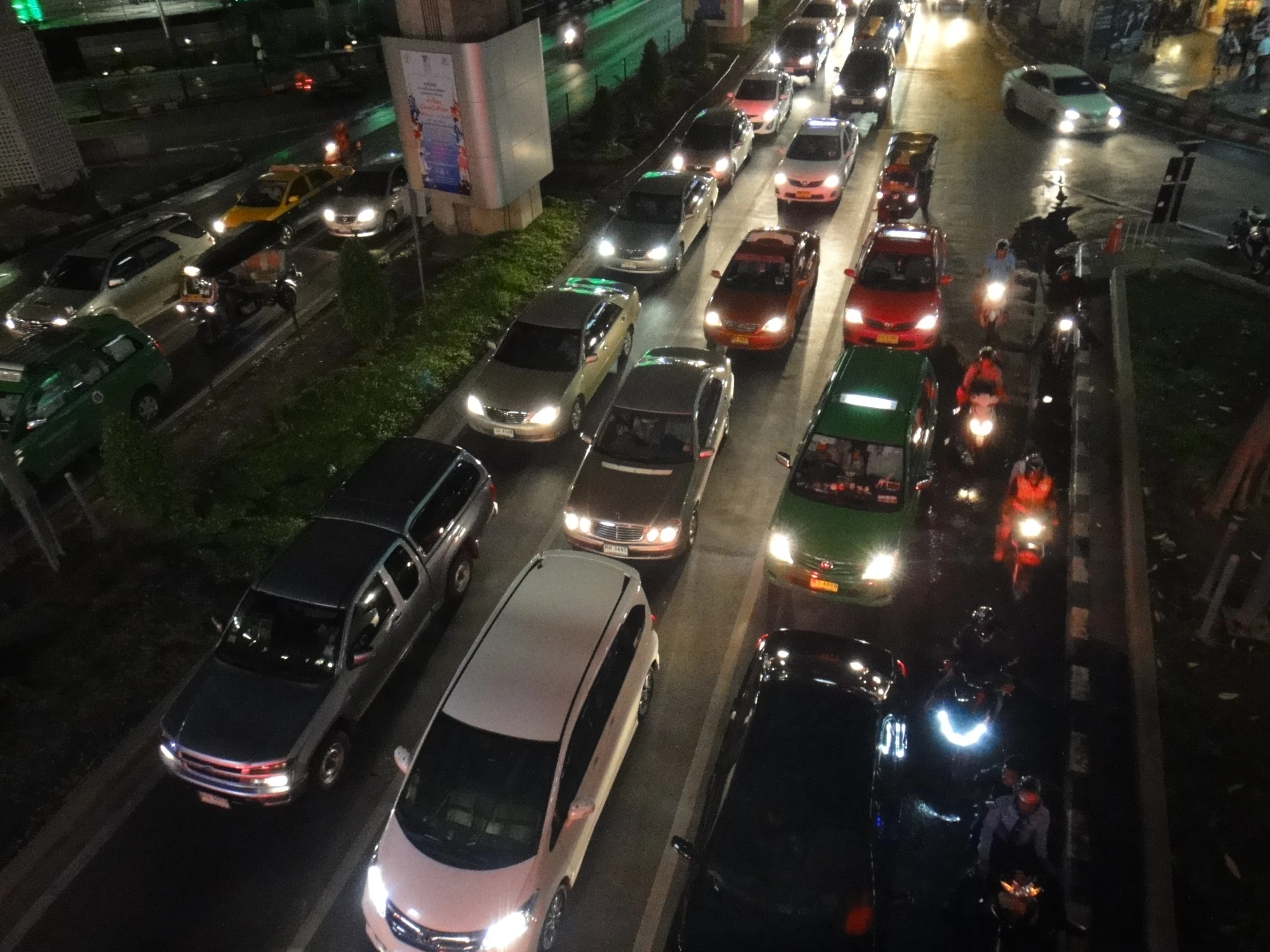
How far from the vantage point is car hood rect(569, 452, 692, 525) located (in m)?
10.6

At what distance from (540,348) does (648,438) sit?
3.12 meters

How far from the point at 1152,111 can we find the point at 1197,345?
55.3 feet

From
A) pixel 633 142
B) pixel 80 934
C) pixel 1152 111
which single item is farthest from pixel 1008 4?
pixel 80 934

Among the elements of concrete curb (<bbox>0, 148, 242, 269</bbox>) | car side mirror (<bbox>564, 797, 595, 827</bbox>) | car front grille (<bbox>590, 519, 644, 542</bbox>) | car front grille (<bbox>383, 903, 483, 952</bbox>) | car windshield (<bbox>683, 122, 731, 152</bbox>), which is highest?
car side mirror (<bbox>564, 797, 595, 827</bbox>)

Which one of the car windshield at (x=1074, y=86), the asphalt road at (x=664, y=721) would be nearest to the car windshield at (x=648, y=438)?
the asphalt road at (x=664, y=721)

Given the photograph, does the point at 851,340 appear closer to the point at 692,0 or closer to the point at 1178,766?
the point at 1178,766

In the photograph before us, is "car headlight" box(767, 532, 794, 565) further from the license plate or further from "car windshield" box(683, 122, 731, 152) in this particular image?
"car windshield" box(683, 122, 731, 152)

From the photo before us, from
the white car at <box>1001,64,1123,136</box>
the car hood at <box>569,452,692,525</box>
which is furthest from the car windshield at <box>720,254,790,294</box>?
the white car at <box>1001,64,1123,136</box>

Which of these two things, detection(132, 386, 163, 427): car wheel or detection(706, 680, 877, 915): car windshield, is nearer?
detection(706, 680, 877, 915): car windshield

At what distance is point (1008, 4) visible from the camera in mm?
42406

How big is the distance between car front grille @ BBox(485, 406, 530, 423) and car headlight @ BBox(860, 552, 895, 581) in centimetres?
556

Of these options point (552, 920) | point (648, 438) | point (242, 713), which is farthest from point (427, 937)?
point (648, 438)

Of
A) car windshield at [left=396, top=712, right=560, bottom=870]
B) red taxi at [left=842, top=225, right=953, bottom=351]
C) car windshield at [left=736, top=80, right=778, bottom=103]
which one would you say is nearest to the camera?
car windshield at [left=396, top=712, right=560, bottom=870]

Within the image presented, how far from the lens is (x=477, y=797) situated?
272 inches
